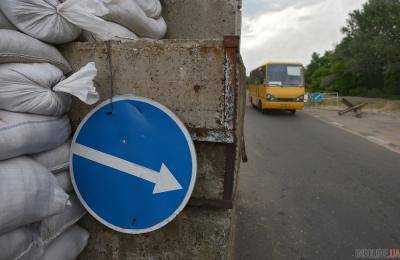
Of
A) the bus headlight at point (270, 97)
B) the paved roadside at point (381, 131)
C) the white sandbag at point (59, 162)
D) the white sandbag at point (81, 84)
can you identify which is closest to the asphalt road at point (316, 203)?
the paved roadside at point (381, 131)

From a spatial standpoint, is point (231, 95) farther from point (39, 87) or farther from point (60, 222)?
point (60, 222)

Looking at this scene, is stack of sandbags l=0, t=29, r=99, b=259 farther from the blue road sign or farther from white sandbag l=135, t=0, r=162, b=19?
white sandbag l=135, t=0, r=162, b=19

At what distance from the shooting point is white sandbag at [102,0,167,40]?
1.85 meters

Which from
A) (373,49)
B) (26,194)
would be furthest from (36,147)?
(373,49)

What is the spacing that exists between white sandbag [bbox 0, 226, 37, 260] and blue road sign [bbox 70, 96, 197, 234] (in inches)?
10.2

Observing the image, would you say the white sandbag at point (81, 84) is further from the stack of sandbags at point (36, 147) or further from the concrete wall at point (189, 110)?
the concrete wall at point (189, 110)

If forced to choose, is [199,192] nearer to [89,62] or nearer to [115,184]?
[115,184]

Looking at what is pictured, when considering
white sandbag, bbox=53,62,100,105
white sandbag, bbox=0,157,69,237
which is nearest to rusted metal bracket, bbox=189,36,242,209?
white sandbag, bbox=53,62,100,105

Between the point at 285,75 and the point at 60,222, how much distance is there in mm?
18362

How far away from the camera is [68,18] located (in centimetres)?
162

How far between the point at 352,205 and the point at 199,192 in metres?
3.91

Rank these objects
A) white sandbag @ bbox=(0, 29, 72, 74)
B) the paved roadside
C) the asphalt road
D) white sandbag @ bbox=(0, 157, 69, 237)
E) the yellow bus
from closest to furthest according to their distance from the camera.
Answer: white sandbag @ bbox=(0, 157, 69, 237)
white sandbag @ bbox=(0, 29, 72, 74)
the asphalt road
the paved roadside
the yellow bus

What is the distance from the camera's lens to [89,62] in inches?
65.0

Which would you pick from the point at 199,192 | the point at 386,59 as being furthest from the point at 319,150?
the point at 386,59
